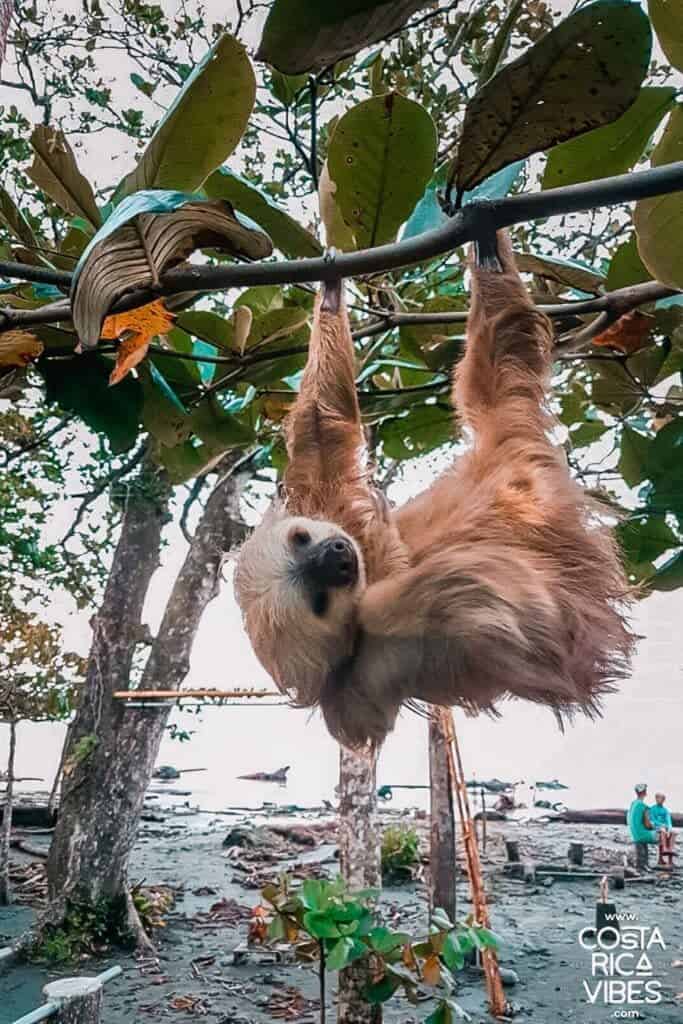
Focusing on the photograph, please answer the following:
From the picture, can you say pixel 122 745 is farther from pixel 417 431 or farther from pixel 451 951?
pixel 417 431

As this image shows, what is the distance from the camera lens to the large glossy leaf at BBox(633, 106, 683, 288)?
2.58ft

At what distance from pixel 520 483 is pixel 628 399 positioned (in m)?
0.32

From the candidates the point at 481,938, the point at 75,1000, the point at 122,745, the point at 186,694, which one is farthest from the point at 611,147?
the point at 122,745

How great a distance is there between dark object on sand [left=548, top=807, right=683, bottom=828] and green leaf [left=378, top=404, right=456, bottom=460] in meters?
9.80

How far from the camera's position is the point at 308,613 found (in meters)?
1.12

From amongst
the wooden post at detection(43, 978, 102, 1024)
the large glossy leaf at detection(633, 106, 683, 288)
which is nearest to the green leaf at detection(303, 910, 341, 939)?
the wooden post at detection(43, 978, 102, 1024)

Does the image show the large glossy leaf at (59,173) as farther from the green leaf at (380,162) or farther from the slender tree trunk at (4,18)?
the green leaf at (380,162)

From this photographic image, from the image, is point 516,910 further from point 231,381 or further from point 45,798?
point 231,381

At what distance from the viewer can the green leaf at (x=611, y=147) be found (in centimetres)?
85

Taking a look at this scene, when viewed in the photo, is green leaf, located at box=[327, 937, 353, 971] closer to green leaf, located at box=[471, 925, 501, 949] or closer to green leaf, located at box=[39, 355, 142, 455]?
green leaf, located at box=[471, 925, 501, 949]

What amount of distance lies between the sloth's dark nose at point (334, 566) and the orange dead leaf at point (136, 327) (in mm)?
364

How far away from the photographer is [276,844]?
9.42m

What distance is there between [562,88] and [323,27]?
19cm

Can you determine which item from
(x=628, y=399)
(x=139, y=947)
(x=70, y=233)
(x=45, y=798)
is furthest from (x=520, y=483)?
(x=45, y=798)
